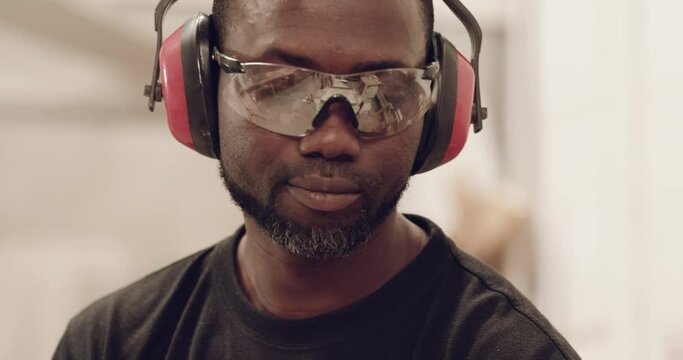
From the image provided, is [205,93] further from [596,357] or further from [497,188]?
[497,188]

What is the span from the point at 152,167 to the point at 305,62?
1.86 m

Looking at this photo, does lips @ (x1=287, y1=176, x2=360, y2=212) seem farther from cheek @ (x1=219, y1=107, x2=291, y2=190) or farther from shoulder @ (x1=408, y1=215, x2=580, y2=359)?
shoulder @ (x1=408, y1=215, x2=580, y2=359)

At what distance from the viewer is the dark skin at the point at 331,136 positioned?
3.92ft

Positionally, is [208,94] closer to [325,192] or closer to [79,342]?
[325,192]

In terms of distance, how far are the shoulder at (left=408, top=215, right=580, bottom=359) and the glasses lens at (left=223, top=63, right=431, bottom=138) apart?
0.84 ft

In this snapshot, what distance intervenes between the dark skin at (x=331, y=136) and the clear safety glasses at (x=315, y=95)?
0.01 meters

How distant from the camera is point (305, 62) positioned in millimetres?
1199

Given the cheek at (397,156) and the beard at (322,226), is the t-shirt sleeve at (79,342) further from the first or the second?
the cheek at (397,156)

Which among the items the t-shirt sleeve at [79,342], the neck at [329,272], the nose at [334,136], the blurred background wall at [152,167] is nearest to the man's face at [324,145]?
the nose at [334,136]

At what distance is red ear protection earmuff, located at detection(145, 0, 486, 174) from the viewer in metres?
1.29

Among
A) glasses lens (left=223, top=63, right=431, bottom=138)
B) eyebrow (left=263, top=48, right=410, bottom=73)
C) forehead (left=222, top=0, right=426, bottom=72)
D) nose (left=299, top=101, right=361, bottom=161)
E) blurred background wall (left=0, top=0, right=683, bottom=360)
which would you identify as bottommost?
blurred background wall (left=0, top=0, right=683, bottom=360)

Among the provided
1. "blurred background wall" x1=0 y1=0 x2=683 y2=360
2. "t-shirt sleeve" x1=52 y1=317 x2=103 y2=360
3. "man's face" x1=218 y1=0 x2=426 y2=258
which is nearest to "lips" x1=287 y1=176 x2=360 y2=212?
"man's face" x1=218 y1=0 x2=426 y2=258

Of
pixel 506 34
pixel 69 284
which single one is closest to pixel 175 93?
pixel 69 284

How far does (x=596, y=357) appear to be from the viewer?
7.93 ft
